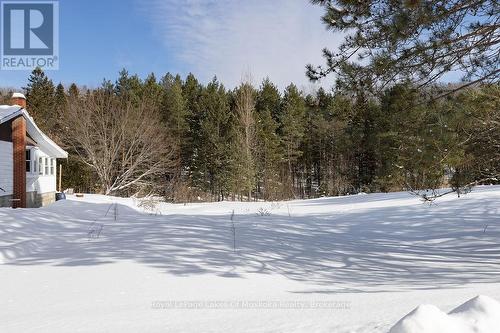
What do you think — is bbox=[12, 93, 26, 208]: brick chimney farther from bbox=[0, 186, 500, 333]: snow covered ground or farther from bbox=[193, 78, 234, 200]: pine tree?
bbox=[193, 78, 234, 200]: pine tree

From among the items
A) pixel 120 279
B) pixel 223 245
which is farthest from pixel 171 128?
pixel 120 279

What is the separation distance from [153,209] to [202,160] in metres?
14.8

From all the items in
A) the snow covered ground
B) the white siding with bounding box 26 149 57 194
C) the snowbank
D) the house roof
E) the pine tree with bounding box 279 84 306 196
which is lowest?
the snow covered ground

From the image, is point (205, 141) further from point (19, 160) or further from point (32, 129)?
point (19, 160)

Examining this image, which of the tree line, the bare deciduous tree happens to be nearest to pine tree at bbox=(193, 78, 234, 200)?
the tree line

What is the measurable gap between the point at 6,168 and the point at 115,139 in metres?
13.3

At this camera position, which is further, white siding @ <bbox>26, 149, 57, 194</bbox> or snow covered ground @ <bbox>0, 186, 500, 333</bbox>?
white siding @ <bbox>26, 149, 57, 194</bbox>

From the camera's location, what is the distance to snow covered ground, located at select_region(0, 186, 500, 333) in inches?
125

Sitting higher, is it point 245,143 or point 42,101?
point 42,101

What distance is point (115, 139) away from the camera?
2870 centimetres

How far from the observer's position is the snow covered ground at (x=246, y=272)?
10.4 ft

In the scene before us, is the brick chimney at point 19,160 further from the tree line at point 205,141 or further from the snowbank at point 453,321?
the snowbank at point 453,321

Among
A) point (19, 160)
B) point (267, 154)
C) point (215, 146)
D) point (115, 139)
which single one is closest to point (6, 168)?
point (19, 160)

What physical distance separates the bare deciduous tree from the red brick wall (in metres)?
10.8
